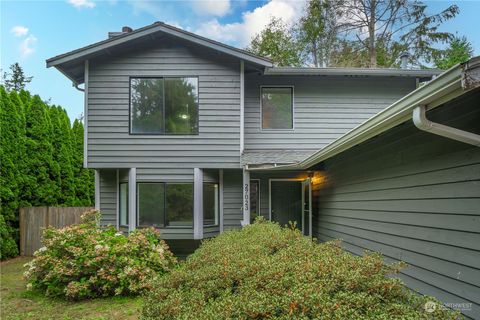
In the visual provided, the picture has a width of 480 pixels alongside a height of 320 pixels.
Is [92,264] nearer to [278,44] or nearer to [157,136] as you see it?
[157,136]

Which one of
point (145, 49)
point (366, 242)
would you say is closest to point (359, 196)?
point (366, 242)

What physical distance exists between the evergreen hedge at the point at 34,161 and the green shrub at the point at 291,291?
8569mm

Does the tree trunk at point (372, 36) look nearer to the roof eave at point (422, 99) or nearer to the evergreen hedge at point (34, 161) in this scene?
the evergreen hedge at point (34, 161)

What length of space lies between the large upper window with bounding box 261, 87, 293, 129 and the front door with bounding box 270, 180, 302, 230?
5.30ft

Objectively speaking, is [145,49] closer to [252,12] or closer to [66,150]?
[66,150]

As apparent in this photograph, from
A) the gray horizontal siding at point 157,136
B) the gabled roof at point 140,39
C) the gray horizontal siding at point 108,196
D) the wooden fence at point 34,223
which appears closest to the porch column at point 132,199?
the gray horizontal siding at point 157,136

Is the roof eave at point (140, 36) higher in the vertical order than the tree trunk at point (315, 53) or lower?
lower

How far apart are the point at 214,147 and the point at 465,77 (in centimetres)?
679

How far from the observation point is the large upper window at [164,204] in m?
8.52

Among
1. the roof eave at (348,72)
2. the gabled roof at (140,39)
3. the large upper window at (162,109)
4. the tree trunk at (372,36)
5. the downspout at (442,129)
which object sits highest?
the tree trunk at (372,36)

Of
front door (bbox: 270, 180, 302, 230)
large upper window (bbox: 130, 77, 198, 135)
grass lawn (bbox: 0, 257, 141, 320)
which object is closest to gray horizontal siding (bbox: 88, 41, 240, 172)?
large upper window (bbox: 130, 77, 198, 135)

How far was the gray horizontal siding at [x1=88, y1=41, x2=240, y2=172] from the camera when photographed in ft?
27.9

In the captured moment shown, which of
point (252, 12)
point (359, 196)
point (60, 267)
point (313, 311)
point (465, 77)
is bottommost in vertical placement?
point (60, 267)

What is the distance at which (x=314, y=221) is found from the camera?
365 inches
